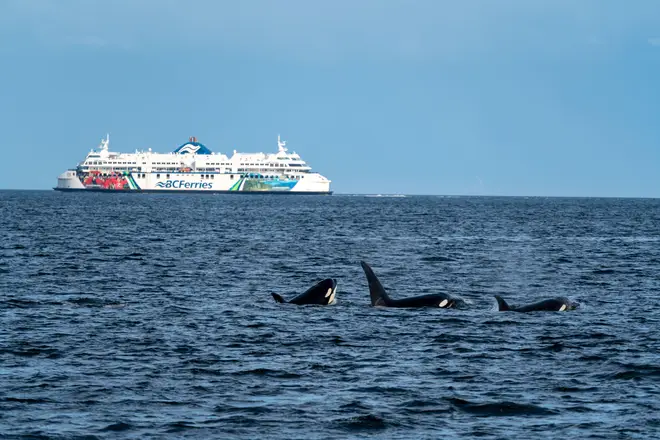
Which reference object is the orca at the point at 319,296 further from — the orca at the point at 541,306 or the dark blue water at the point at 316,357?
the orca at the point at 541,306

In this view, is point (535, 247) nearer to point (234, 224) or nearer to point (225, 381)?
point (234, 224)

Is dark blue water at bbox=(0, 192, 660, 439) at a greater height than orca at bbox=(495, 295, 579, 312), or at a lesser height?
lesser

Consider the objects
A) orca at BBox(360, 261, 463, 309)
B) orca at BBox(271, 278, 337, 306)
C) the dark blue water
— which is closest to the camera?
the dark blue water

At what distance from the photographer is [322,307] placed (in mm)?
27422

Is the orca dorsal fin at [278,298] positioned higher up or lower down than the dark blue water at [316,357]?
higher up

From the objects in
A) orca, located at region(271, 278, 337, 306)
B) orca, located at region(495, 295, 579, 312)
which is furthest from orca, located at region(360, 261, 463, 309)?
orca, located at region(495, 295, 579, 312)

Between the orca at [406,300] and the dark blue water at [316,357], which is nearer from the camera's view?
the dark blue water at [316,357]

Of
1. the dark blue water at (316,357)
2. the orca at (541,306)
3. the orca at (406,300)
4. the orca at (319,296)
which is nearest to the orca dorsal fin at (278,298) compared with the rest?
the dark blue water at (316,357)

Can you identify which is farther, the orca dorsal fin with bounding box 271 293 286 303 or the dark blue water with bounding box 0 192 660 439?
the orca dorsal fin with bounding box 271 293 286 303

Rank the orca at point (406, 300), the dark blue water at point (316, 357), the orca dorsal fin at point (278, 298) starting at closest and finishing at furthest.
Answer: the dark blue water at point (316, 357)
the orca at point (406, 300)
the orca dorsal fin at point (278, 298)

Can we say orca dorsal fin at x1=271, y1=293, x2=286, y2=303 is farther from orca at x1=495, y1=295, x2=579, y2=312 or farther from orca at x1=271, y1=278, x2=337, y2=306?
orca at x1=495, y1=295, x2=579, y2=312

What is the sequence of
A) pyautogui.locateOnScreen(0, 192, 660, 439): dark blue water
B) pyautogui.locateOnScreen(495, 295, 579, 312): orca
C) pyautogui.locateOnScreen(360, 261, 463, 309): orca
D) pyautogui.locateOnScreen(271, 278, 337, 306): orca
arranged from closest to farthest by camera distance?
pyautogui.locateOnScreen(0, 192, 660, 439): dark blue water
pyautogui.locateOnScreen(495, 295, 579, 312): orca
pyautogui.locateOnScreen(360, 261, 463, 309): orca
pyautogui.locateOnScreen(271, 278, 337, 306): orca

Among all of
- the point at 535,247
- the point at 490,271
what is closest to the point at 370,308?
the point at 490,271

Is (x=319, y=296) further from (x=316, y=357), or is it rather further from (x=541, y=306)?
(x=316, y=357)
